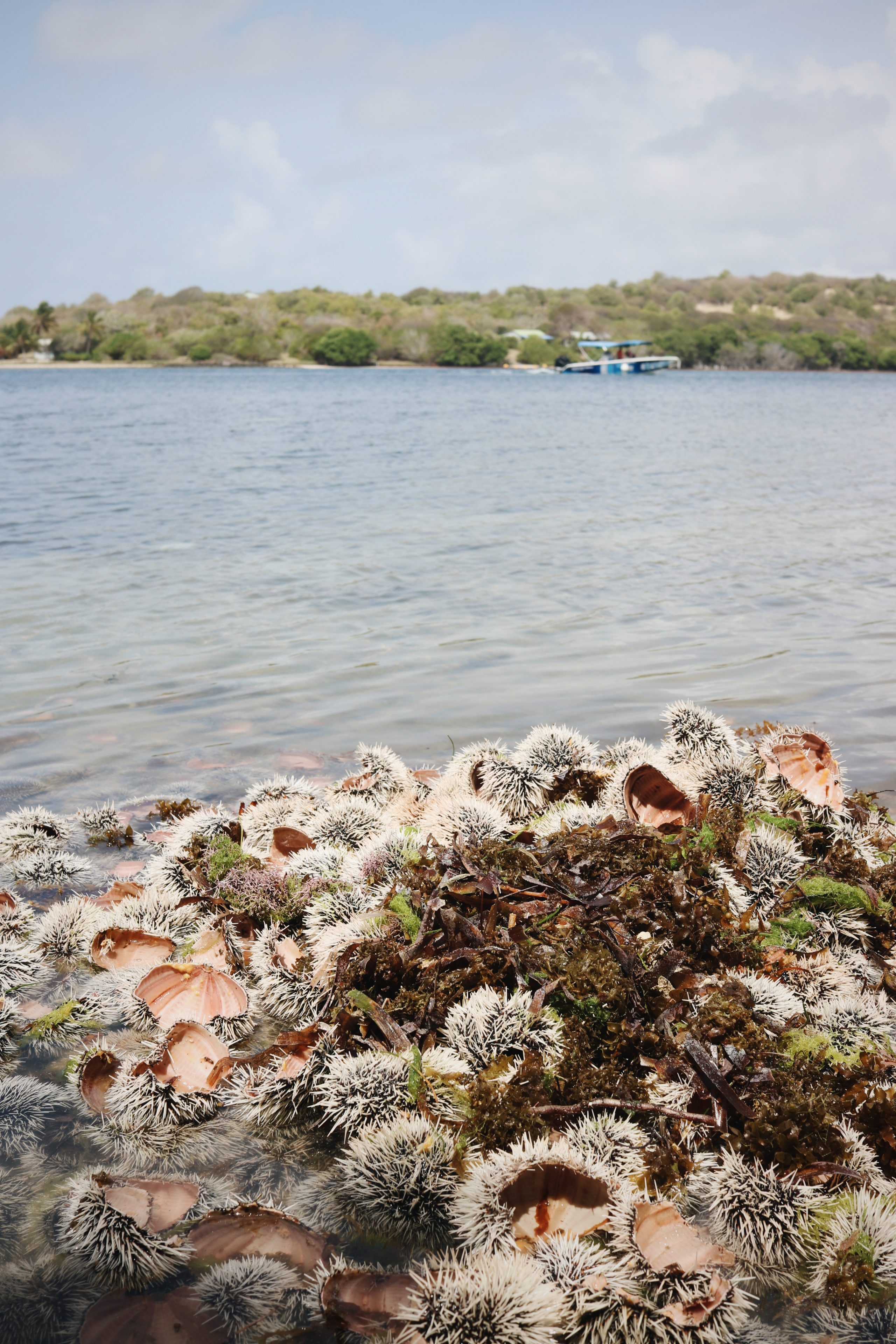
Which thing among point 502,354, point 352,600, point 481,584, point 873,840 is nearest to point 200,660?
point 352,600

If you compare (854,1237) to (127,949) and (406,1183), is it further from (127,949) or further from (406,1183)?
(127,949)

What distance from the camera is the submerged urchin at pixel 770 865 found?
12.1 ft

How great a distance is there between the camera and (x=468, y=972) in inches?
120

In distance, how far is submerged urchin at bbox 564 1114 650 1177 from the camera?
2.47 meters

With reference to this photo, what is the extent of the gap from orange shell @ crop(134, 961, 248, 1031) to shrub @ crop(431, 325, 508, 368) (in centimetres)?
11662

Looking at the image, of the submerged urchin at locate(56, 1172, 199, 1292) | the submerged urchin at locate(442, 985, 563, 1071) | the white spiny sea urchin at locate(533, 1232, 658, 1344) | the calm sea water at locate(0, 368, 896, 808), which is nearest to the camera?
the white spiny sea urchin at locate(533, 1232, 658, 1344)

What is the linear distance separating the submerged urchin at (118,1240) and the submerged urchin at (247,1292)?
0.36 feet

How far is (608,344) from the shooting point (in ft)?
398

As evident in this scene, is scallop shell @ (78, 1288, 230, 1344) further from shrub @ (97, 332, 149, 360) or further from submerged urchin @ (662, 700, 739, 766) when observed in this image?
shrub @ (97, 332, 149, 360)

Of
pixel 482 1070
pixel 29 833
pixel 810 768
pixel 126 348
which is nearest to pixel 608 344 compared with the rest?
pixel 126 348

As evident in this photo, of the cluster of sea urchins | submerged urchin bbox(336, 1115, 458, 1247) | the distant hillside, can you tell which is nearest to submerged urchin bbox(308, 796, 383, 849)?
the cluster of sea urchins

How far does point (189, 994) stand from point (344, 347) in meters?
112

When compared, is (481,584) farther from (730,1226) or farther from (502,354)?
(502,354)

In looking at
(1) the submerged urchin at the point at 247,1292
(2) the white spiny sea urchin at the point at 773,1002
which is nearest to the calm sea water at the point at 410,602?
(2) the white spiny sea urchin at the point at 773,1002
